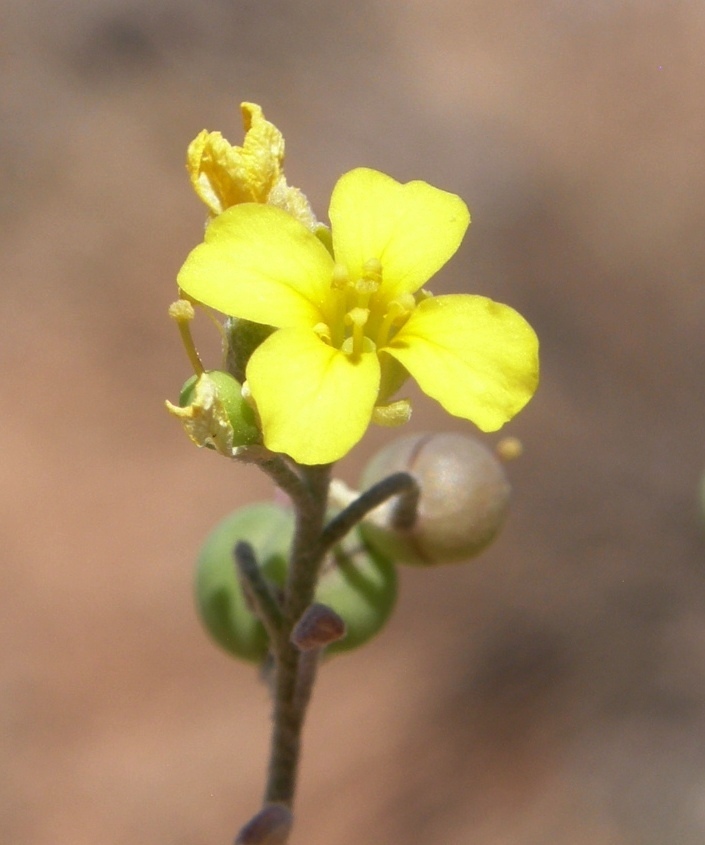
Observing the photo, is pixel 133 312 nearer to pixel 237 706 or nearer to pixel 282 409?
pixel 237 706

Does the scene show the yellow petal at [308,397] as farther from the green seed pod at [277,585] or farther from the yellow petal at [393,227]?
the green seed pod at [277,585]

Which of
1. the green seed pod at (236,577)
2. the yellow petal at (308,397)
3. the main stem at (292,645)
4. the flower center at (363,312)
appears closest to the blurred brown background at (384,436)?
the green seed pod at (236,577)

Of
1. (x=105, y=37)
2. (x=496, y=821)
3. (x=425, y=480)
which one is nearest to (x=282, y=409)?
(x=425, y=480)

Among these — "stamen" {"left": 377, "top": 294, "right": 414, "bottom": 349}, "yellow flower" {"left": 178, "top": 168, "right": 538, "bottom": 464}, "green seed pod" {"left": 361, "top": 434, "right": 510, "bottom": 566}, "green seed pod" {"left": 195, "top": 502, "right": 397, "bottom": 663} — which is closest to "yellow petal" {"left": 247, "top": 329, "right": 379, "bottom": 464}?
"yellow flower" {"left": 178, "top": 168, "right": 538, "bottom": 464}

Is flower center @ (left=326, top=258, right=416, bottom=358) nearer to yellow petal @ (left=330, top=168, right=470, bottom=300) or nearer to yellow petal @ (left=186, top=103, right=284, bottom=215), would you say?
yellow petal @ (left=330, top=168, right=470, bottom=300)

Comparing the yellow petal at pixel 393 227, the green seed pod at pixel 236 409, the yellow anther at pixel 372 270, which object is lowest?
the green seed pod at pixel 236 409

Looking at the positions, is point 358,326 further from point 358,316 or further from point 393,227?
point 393,227
